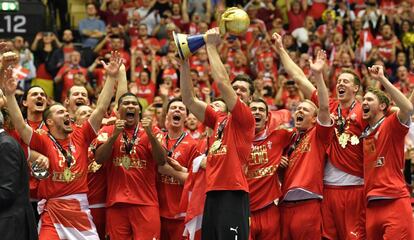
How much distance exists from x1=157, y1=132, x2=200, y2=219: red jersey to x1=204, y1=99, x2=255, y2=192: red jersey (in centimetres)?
167

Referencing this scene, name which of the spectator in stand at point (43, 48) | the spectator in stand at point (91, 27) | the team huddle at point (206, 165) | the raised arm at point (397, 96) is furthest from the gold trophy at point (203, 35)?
the spectator in stand at point (91, 27)

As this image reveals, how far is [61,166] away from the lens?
11.3 m

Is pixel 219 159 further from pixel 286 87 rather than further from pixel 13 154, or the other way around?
pixel 286 87

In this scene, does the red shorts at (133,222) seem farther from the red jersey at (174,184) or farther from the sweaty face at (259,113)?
the sweaty face at (259,113)

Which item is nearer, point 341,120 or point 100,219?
point 341,120

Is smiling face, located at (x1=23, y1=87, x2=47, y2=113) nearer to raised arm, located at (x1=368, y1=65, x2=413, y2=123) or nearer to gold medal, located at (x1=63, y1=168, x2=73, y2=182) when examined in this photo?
gold medal, located at (x1=63, y1=168, x2=73, y2=182)

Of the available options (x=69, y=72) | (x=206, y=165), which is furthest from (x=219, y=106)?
(x=69, y=72)

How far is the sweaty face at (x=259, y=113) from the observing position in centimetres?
1176

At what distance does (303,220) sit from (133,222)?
197 centimetres

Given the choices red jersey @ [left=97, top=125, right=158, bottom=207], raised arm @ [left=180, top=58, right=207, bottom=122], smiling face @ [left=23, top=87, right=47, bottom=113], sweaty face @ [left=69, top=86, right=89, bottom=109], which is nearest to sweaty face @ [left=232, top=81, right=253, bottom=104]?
raised arm @ [left=180, top=58, right=207, bottom=122]

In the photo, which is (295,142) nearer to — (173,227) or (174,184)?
(174,184)

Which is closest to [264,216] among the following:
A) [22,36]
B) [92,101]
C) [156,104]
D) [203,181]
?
[203,181]

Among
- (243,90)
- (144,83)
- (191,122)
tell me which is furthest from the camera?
(144,83)

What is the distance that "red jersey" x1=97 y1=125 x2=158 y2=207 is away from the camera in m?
11.9
